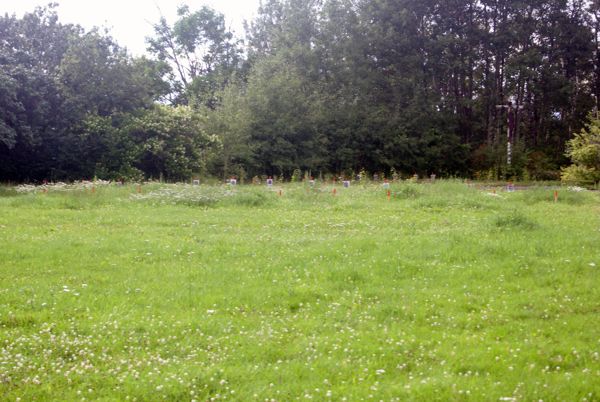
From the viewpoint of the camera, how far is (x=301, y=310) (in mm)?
7809

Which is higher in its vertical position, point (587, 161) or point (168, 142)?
point (168, 142)

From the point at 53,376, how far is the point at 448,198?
652 inches

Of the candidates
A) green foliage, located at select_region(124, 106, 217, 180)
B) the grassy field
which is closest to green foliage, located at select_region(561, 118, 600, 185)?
the grassy field

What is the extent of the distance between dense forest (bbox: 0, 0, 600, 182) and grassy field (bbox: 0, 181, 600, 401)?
21608 mm

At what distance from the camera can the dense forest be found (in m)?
34.5

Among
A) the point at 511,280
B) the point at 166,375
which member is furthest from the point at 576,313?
the point at 166,375

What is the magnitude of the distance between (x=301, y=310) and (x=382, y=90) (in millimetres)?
40161

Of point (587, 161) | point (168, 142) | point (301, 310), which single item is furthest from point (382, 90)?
point (301, 310)

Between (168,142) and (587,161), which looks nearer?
(587,161)

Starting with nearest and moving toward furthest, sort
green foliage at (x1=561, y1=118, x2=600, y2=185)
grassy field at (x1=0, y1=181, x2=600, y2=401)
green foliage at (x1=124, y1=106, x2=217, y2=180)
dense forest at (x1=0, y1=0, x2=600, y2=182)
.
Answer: grassy field at (x1=0, y1=181, x2=600, y2=401), green foliage at (x1=561, y1=118, x2=600, y2=185), green foliage at (x1=124, y1=106, x2=217, y2=180), dense forest at (x1=0, y1=0, x2=600, y2=182)

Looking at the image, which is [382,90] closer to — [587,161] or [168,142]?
[587,161]

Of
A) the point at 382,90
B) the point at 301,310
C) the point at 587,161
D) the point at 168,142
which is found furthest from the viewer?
the point at 382,90

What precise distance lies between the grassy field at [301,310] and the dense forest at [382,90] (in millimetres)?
21608

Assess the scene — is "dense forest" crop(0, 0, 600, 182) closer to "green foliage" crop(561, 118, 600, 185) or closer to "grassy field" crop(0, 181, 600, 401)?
"green foliage" crop(561, 118, 600, 185)
